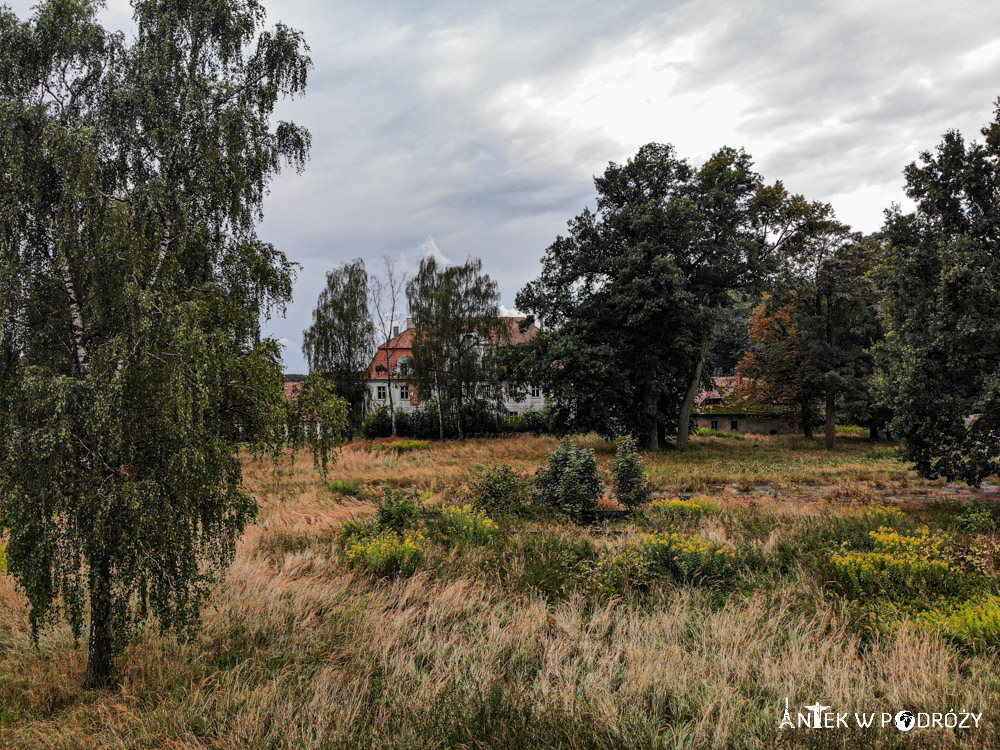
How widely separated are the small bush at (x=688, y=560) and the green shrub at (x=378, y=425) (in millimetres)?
31471

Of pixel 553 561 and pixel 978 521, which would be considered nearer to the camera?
pixel 553 561

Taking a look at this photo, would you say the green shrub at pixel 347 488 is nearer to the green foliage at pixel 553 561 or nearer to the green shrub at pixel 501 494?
the green shrub at pixel 501 494

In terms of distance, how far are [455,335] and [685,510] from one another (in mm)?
24279

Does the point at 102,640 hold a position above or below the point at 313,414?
below

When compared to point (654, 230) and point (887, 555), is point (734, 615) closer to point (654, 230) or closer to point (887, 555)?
point (887, 555)

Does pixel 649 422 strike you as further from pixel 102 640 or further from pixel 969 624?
pixel 102 640

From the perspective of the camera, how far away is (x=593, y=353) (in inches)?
879

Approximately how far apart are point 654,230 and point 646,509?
15253 mm

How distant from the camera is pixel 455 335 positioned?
33312 mm

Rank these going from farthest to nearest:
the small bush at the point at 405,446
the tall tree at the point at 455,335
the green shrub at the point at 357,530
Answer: the tall tree at the point at 455,335
the small bush at the point at 405,446
the green shrub at the point at 357,530

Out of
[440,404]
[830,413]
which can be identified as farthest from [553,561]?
[440,404]

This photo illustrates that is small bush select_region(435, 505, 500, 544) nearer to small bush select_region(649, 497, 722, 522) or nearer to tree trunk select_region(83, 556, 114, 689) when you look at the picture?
small bush select_region(649, 497, 722, 522)

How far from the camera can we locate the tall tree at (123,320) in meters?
3.92

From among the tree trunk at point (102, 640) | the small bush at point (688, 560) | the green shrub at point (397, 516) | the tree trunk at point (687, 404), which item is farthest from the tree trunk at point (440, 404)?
the tree trunk at point (102, 640)
